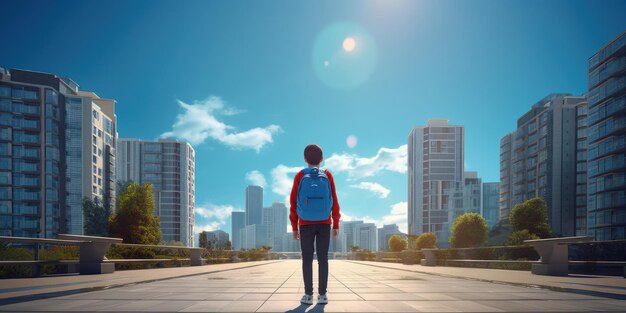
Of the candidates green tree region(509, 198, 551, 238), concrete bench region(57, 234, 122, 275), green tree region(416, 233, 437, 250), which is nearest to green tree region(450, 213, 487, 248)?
green tree region(416, 233, 437, 250)

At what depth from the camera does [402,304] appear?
5703 millimetres

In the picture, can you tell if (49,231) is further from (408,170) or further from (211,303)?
(408,170)

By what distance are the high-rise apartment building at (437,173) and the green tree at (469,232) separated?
8746cm

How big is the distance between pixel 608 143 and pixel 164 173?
379 feet

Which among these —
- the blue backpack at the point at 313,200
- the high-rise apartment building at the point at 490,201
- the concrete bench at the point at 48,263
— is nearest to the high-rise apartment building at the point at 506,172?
the high-rise apartment building at the point at 490,201

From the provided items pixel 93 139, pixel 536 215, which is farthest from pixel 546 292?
pixel 93 139

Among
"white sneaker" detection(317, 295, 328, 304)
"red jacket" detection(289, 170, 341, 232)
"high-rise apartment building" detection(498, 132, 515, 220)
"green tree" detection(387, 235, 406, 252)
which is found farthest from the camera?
"high-rise apartment building" detection(498, 132, 515, 220)

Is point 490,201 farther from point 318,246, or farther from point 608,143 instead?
point 318,246

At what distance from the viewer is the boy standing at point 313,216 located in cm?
576

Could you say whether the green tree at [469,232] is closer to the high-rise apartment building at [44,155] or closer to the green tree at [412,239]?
the green tree at [412,239]

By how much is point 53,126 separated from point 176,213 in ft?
207

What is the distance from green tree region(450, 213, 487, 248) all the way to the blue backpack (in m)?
51.6

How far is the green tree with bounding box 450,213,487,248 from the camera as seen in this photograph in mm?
53219

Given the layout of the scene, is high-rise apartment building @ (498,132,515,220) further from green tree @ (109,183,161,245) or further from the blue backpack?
the blue backpack
